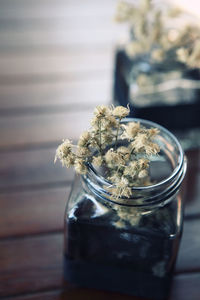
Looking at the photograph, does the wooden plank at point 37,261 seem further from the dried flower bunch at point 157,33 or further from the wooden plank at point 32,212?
the dried flower bunch at point 157,33

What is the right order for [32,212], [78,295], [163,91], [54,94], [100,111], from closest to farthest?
[100,111] < [78,295] < [32,212] < [163,91] < [54,94]

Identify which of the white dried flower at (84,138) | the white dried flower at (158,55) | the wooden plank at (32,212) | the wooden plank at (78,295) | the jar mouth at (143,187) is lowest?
the wooden plank at (78,295)

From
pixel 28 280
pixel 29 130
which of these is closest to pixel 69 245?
pixel 28 280

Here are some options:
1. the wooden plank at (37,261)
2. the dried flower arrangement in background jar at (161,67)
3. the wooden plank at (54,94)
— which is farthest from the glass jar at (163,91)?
the wooden plank at (37,261)

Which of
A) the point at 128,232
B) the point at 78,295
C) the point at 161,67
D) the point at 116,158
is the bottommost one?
the point at 78,295

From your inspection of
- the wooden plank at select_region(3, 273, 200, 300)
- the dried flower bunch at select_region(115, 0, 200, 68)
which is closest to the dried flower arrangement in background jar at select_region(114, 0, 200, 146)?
the dried flower bunch at select_region(115, 0, 200, 68)

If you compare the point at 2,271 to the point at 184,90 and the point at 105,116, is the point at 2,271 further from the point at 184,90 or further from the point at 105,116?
the point at 184,90

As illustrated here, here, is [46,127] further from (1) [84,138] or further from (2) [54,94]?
(1) [84,138]

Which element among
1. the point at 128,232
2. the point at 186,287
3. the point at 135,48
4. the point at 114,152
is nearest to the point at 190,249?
the point at 186,287
